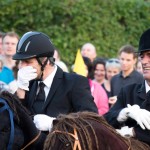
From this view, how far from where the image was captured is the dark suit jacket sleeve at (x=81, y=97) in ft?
17.7

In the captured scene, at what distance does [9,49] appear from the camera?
9.02 m

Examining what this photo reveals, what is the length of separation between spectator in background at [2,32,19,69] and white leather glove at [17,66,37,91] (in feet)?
11.0

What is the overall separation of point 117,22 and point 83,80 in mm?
11529

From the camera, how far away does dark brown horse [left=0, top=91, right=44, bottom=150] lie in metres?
3.93

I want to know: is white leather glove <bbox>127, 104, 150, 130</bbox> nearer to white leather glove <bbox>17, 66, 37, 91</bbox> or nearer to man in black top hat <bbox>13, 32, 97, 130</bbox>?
man in black top hat <bbox>13, 32, 97, 130</bbox>

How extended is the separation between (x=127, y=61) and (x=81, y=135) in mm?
7174

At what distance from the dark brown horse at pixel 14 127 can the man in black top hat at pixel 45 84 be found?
1.06m

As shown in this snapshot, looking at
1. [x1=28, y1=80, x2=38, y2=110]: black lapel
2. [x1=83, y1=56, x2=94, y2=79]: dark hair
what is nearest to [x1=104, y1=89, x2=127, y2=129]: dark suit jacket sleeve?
[x1=28, y1=80, x2=38, y2=110]: black lapel

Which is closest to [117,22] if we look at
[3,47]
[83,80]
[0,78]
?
[3,47]

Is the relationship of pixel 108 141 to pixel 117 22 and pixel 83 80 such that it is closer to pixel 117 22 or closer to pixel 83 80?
pixel 83 80

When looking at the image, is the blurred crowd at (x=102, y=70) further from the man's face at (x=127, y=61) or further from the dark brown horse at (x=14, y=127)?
the dark brown horse at (x=14, y=127)

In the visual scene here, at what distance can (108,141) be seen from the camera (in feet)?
11.1

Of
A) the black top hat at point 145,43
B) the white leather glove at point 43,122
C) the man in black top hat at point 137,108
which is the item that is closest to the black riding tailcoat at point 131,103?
the man in black top hat at point 137,108

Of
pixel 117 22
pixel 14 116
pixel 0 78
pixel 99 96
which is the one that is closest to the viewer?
pixel 14 116
